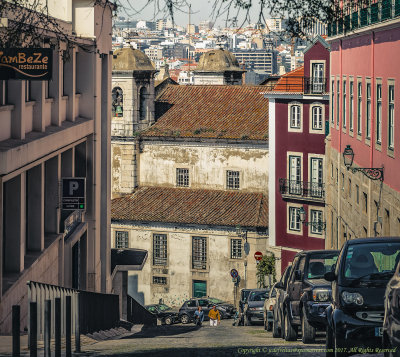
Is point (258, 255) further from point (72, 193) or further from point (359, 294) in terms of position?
point (359, 294)

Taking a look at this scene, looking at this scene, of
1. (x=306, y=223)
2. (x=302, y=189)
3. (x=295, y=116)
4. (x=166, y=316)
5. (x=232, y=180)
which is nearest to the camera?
(x=166, y=316)

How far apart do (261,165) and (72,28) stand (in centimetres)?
3654

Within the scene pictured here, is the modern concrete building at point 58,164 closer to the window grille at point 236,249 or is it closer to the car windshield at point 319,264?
the car windshield at point 319,264

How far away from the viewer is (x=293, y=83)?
57.9 m

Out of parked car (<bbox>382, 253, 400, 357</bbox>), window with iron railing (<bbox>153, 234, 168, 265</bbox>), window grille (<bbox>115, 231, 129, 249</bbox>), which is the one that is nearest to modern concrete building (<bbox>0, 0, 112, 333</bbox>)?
parked car (<bbox>382, 253, 400, 357</bbox>)

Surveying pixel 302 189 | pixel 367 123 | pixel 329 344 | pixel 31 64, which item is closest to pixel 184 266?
pixel 302 189

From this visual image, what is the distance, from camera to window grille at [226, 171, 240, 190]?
6669cm

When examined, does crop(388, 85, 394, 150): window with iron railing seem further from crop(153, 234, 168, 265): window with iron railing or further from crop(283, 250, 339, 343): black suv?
crop(153, 234, 168, 265): window with iron railing

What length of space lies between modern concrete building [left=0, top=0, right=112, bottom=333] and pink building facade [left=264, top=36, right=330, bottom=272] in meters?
22.4

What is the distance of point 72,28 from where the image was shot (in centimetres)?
3047

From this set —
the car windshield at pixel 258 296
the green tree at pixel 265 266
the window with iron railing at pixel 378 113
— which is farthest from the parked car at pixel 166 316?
the window with iron railing at pixel 378 113

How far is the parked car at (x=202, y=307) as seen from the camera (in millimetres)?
53447

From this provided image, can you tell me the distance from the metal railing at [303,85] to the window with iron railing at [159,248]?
12411 mm

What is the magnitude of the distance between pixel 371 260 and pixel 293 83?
4450 cm
